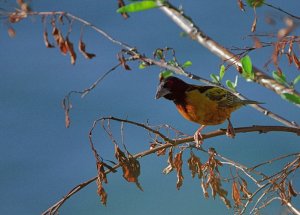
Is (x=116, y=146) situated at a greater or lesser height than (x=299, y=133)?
greater

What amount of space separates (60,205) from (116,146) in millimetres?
425

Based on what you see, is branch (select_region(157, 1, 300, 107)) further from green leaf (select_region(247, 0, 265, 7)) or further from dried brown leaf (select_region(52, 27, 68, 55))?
dried brown leaf (select_region(52, 27, 68, 55))

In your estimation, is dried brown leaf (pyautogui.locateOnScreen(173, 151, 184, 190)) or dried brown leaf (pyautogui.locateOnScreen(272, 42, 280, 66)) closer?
dried brown leaf (pyautogui.locateOnScreen(272, 42, 280, 66))

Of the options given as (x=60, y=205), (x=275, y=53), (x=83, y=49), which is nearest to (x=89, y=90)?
(x=83, y=49)

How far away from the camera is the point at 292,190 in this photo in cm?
270

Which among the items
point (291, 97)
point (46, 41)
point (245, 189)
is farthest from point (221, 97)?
point (291, 97)

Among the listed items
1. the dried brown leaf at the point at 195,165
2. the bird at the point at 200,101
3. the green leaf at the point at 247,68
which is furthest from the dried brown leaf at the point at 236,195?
the green leaf at the point at 247,68

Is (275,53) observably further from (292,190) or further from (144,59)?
(292,190)

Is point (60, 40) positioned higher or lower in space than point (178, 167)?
higher

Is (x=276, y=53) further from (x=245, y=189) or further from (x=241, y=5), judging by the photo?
(x=245, y=189)

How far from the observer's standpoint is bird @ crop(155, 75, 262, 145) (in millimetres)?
3453

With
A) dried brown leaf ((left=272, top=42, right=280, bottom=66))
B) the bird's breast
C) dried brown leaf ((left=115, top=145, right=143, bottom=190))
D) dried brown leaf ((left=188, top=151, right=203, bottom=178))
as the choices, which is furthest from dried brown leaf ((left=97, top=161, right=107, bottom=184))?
the bird's breast

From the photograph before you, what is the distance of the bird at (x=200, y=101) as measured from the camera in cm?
345

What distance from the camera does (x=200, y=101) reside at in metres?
3.58
